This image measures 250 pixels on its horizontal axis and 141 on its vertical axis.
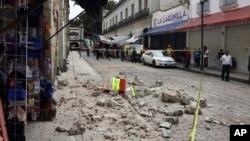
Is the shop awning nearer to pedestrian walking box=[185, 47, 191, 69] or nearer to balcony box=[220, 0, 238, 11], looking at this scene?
pedestrian walking box=[185, 47, 191, 69]

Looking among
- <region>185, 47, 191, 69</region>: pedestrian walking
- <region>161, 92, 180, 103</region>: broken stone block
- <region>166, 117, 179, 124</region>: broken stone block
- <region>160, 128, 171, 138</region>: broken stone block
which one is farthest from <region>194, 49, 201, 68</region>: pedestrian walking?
<region>160, 128, 171, 138</region>: broken stone block

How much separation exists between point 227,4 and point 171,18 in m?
12.0

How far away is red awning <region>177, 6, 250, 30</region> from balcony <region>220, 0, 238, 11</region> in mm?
267

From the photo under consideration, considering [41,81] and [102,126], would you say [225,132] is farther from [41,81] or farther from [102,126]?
[41,81]

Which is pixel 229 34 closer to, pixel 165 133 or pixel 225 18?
pixel 225 18

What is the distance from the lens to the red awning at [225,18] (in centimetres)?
2005

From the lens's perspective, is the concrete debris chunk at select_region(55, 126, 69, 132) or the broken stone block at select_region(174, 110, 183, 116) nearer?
the concrete debris chunk at select_region(55, 126, 69, 132)

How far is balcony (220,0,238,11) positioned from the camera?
74.3 ft

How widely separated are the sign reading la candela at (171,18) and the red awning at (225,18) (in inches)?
142

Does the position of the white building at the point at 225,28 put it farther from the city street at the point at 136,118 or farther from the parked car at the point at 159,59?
the city street at the point at 136,118

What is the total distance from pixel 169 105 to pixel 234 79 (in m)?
10.2

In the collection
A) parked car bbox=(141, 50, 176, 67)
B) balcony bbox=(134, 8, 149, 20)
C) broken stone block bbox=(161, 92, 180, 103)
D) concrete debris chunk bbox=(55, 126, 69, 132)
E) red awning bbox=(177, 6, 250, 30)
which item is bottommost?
concrete debris chunk bbox=(55, 126, 69, 132)

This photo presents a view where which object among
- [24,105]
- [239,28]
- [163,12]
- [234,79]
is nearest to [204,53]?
[239,28]

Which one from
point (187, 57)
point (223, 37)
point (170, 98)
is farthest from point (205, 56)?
point (170, 98)
